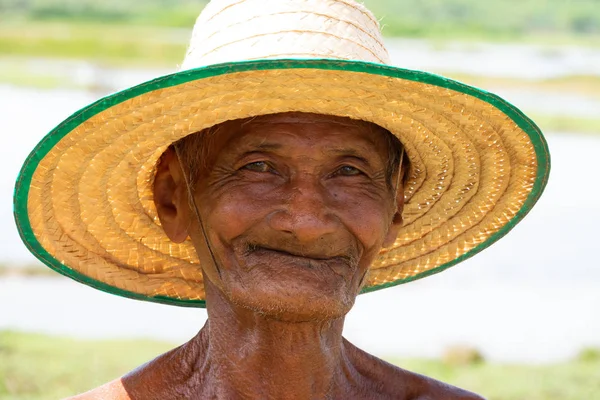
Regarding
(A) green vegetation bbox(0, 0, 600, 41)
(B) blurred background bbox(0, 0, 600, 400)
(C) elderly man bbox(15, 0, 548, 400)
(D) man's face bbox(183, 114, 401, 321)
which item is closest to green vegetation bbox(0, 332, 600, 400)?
(B) blurred background bbox(0, 0, 600, 400)

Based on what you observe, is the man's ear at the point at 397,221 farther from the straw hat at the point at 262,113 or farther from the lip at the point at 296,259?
the lip at the point at 296,259

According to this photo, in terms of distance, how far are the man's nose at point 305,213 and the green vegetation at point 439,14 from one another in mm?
19412

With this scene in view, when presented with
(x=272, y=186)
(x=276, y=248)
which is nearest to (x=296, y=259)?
(x=276, y=248)

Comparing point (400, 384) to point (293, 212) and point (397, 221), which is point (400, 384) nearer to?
point (397, 221)

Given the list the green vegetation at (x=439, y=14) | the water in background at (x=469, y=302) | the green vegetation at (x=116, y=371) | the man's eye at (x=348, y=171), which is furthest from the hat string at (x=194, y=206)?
the green vegetation at (x=439, y=14)

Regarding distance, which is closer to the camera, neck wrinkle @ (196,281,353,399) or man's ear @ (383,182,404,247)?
neck wrinkle @ (196,281,353,399)

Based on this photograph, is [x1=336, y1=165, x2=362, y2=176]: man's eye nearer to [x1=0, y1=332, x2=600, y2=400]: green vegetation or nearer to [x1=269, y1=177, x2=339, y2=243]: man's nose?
[x1=269, y1=177, x2=339, y2=243]: man's nose

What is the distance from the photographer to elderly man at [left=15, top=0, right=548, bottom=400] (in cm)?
247

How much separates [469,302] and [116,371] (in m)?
3.14

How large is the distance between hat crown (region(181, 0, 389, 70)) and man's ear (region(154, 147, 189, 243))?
1.02 ft

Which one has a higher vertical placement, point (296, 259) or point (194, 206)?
point (194, 206)

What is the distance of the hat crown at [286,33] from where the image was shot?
243cm

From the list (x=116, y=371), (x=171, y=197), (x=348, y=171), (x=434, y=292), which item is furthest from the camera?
(x=434, y=292)

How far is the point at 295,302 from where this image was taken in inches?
98.7
